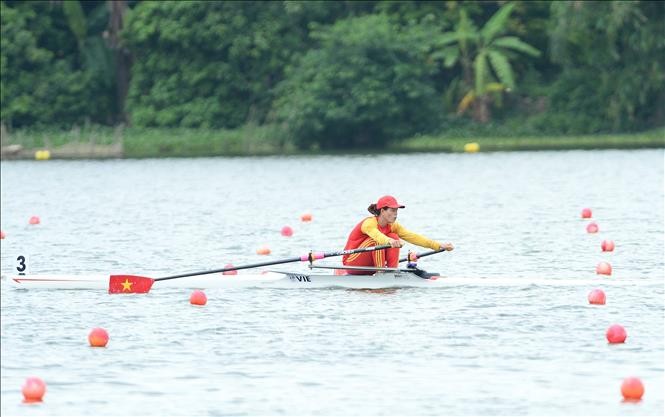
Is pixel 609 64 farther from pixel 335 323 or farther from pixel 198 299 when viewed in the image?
pixel 335 323

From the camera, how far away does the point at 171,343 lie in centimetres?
1998

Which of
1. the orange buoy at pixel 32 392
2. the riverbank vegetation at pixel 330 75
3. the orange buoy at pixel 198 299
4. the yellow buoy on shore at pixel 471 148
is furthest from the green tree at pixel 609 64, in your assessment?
the orange buoy at pixel 32 392

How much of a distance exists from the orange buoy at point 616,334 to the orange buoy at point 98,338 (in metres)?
6.02

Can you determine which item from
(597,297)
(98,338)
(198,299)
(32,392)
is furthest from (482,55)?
(32,392)

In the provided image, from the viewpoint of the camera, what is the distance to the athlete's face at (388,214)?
2369 cm

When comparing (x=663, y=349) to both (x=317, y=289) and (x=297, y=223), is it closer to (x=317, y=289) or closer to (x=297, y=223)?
(x=317, y=289)

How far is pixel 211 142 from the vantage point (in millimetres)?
72062

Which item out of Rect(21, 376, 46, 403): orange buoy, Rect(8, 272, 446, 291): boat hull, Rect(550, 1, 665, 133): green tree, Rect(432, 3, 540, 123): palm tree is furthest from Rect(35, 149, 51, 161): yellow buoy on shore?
Rect(21, 376, 46, 403): orange buoy

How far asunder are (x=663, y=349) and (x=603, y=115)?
Answer: 52.4m

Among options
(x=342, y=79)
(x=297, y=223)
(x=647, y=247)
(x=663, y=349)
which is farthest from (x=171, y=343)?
(x=342, y=79)

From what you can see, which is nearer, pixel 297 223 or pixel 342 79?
pixel 297 223

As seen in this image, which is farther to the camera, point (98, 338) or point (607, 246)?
point (607, 246)

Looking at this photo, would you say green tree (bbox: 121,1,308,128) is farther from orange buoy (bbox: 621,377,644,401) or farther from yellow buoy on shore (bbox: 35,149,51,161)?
orange buoy (bbox: 621,377,644,401)

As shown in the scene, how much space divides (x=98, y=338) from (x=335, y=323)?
11.1 ft
